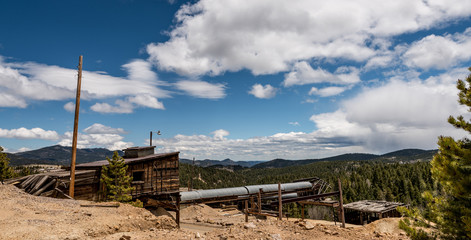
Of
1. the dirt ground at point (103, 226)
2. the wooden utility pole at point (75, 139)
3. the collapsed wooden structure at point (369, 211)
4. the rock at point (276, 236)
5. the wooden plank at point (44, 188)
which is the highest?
the wooden utility pole at point (75, 139)

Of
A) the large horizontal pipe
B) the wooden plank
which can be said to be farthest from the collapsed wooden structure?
the wooden plank

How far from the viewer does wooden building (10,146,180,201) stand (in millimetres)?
21797

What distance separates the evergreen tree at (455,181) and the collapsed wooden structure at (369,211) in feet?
111

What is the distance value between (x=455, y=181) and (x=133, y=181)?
Result: 26159mm

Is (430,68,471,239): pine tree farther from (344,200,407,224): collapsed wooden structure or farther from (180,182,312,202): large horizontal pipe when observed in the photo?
(344,200,407,224): collapsed wooden structure

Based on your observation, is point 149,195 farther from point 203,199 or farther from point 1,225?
point 1,225

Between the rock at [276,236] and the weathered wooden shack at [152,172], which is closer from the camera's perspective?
the rock at [276,236]

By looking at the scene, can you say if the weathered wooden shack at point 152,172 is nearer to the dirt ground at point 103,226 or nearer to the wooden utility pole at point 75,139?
the wooden utility pole at point 75,139

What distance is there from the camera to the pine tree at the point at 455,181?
8516 mm

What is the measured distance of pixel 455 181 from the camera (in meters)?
8.72

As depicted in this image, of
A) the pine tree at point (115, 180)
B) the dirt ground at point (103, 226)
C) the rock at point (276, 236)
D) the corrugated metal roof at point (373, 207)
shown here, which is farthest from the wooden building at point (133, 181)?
the corrugated metal roof at point (373, 207)

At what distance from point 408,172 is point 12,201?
101496 mm

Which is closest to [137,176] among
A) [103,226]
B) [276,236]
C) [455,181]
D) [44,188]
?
[44,188]

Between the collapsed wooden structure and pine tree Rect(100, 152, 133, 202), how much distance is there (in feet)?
117
